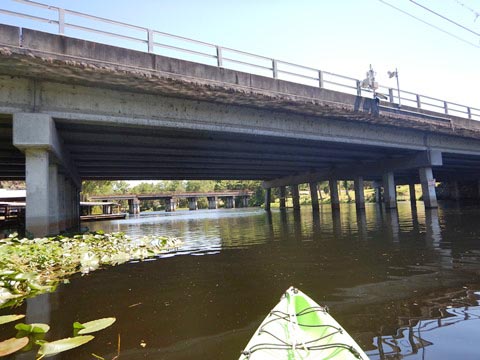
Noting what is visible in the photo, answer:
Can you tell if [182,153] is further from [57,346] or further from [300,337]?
[300,337]

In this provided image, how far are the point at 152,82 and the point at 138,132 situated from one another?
4112 mm

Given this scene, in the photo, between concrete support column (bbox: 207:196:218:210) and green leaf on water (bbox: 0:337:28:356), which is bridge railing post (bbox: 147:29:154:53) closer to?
green leaf on water (bbox: 0:337:28:356)

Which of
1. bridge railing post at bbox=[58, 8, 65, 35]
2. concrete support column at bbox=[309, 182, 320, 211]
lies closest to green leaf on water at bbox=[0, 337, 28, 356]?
bridge railing post at bbox=[58, 8, 65, 35]

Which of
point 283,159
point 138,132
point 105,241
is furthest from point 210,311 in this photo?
point 283,159

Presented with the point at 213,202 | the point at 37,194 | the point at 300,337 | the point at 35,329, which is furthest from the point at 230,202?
the point at 300,337

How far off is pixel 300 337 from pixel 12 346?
3036 mm

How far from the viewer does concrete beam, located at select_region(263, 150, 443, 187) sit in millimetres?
27975

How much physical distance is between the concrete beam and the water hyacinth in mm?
24608

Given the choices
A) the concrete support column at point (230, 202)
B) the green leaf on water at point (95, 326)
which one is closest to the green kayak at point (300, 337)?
the green leaf on water at point (95, 326)

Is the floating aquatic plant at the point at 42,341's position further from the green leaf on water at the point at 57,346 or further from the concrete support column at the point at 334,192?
the concrete support column at the point at 334,192

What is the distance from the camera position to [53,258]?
27.7ft

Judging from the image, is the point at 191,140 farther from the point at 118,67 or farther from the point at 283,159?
the point at 283,159

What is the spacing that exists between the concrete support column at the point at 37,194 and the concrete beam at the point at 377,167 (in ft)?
93.4

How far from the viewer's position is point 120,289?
244 inches
